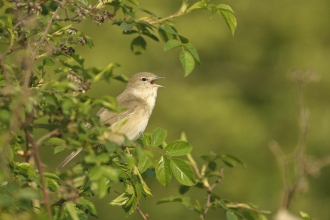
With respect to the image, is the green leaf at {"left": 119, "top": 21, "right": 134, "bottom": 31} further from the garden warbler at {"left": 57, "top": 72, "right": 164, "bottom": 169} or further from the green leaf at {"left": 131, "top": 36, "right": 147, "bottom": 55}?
the garden warbler at {"left": 57, "top": 72, "right": 164, "bottom": 169}

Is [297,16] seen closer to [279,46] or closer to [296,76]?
[279,46]

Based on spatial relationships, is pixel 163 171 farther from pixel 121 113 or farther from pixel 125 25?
pixel 121 113


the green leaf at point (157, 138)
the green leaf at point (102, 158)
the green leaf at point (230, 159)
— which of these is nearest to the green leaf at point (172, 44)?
the green leaf at point (157, 138)

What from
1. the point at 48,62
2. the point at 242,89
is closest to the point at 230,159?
the point at 48,62

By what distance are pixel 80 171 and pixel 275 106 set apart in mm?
11710

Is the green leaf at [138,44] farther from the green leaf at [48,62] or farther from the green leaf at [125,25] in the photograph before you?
the green leaf at [48,62]

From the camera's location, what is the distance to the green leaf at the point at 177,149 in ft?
11.1

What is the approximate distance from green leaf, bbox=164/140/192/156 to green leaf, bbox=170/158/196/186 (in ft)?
0.13

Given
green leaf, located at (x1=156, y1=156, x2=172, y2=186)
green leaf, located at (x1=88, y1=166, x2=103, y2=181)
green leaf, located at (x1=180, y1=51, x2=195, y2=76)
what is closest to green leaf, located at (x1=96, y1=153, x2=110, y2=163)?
green leaf, located at (x1=88, y1=166, x2=103, y2=181)

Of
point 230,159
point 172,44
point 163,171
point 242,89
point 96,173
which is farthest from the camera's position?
point 242,89

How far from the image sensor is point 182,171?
3367mm

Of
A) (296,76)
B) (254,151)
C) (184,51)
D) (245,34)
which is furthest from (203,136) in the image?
(296,76)

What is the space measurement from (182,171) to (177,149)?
0.38 feet

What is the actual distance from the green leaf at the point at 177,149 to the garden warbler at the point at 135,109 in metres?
1.46
